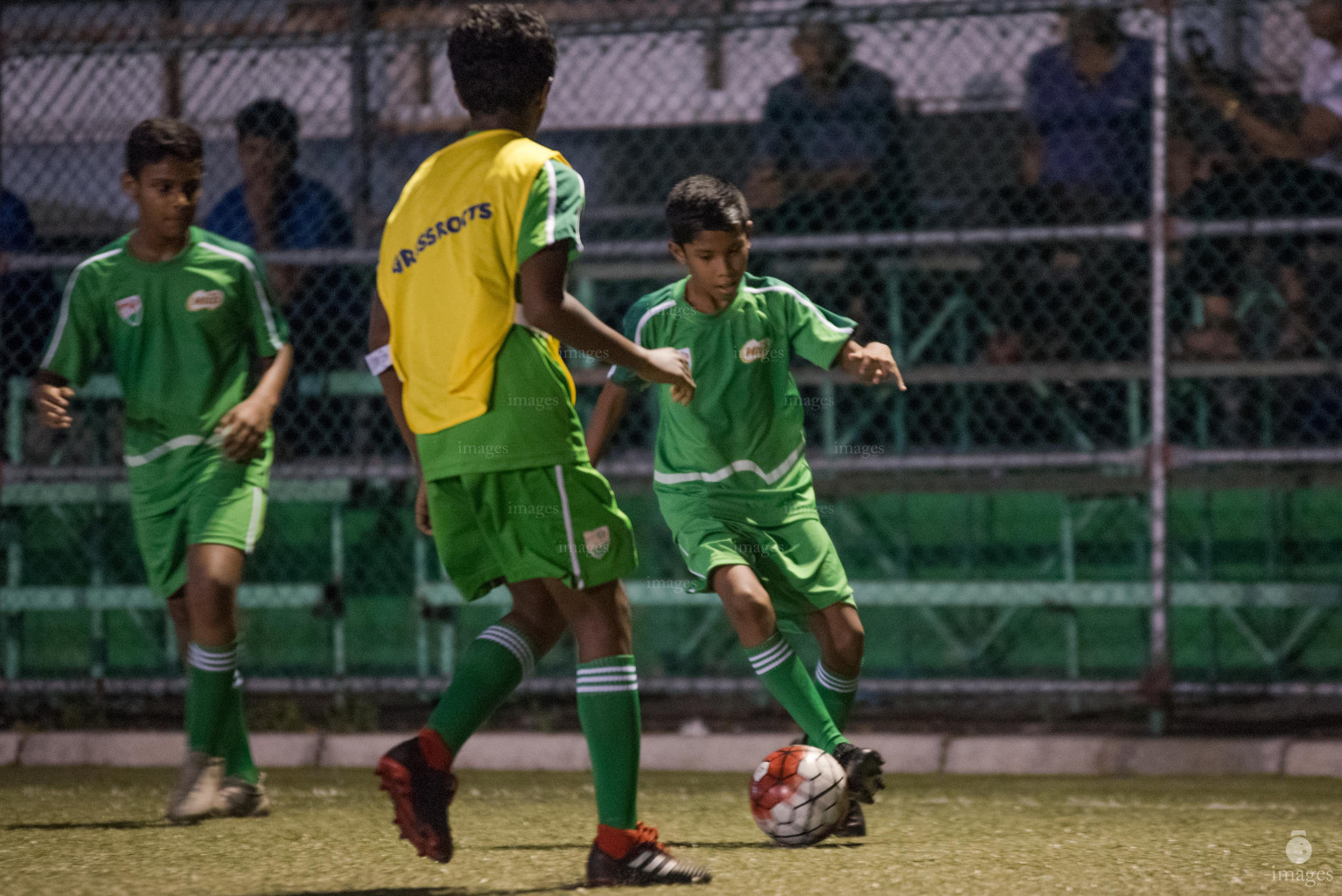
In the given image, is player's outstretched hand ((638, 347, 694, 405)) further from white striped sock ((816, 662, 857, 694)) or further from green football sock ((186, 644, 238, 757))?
green football sock ((186, 644, 238, 757))

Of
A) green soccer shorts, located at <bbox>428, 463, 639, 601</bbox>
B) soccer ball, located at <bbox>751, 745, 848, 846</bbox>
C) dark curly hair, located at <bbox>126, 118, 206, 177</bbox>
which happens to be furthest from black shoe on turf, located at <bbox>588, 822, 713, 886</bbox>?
dark curly hair, located at <bbox>126, 118, 206, 177</bbox>

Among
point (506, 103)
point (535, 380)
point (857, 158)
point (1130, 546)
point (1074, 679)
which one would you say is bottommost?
point (1074, 679)

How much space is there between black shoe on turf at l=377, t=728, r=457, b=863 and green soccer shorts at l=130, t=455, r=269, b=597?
5.97 ft

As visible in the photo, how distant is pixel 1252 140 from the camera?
22.9ft

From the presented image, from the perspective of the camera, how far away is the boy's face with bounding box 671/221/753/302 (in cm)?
484

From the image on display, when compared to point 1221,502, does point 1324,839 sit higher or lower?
lower

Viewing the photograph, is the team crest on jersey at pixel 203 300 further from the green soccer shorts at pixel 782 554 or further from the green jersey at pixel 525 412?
the green jersey at pixel 525 412

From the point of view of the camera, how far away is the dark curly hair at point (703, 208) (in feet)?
15.7

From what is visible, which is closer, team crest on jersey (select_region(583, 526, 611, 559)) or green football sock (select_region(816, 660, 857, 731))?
team crest on jersey (select_region(583, 526, 611, 559))

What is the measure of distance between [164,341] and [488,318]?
2089mm

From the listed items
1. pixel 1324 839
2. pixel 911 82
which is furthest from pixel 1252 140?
pixel 1324 839

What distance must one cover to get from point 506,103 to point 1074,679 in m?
4.18

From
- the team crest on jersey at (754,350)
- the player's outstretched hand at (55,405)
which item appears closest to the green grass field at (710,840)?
the player's outstretched hand at (55,405)

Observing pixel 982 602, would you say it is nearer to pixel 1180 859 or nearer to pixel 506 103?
pixel 1180 859
